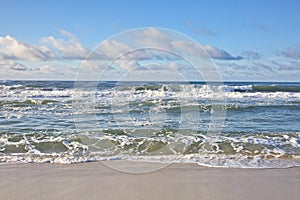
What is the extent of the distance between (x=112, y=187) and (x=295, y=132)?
769 centimetres

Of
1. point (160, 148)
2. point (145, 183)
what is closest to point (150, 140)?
point (160, 148)

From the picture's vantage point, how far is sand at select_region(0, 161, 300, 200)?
5438 mm

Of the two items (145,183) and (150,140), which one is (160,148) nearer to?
(150,140)

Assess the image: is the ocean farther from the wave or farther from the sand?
the sand

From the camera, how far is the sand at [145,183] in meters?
5.44

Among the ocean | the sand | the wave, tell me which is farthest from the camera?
the ocean

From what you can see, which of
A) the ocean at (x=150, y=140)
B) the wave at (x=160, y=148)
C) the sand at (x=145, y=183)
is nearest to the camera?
the sand at (x=145, y=183)

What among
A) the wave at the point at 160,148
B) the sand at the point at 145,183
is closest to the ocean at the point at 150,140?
the wave at the point at 160,148

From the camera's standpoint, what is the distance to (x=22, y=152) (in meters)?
8.35

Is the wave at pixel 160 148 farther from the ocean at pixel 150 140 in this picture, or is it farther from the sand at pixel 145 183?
the sand at pixel 145 183

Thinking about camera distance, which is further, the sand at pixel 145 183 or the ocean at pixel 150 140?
the ocean at pixel 150 140

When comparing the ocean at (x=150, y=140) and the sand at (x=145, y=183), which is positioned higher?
the ocean at (x=150, y=140)

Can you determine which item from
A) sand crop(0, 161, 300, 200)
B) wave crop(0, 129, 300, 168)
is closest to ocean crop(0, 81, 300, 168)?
wave crop(0, 129, 300, 168)

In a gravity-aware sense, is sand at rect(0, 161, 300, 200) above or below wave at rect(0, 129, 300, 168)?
below
